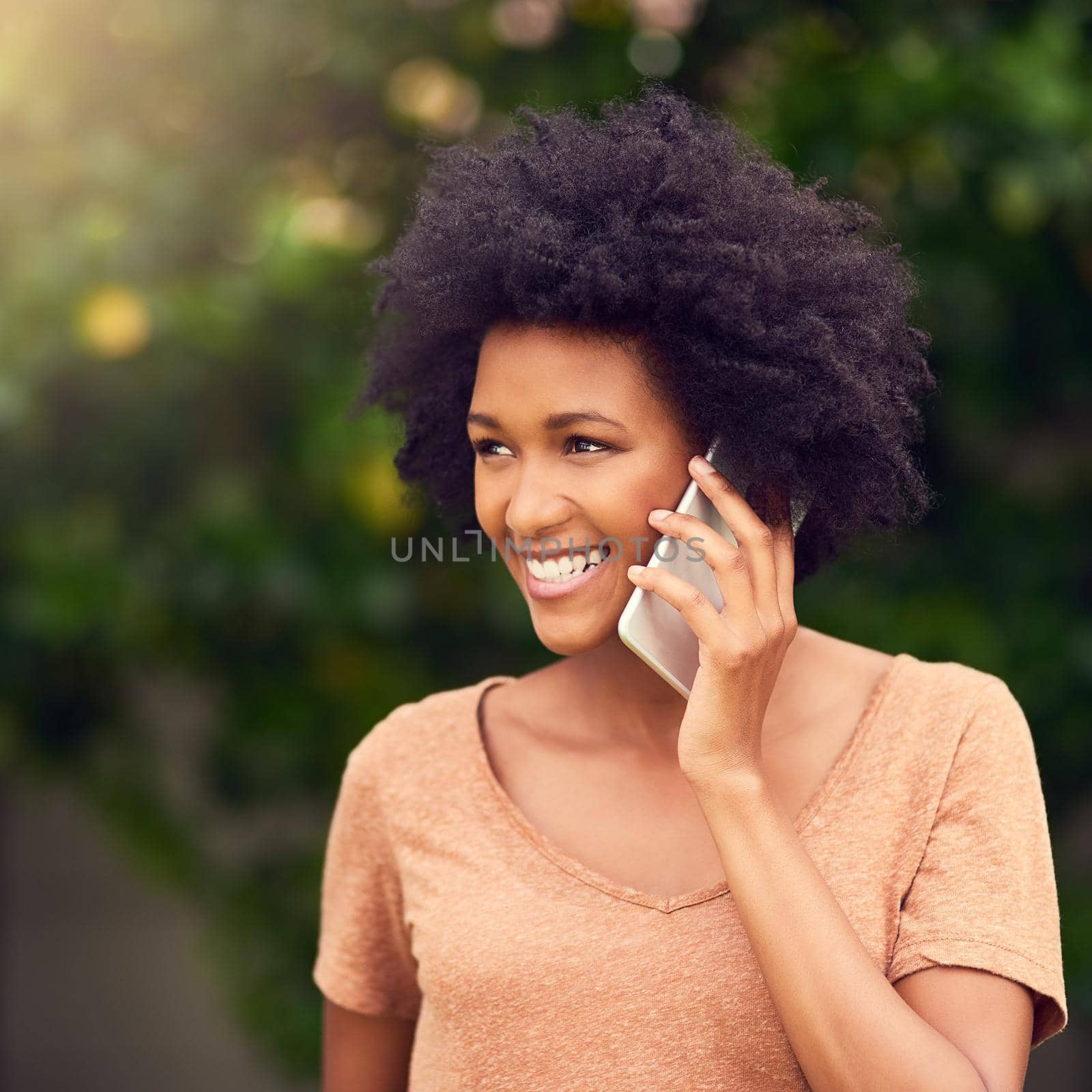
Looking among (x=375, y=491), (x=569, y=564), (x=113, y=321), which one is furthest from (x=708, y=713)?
(x=113, y=321)

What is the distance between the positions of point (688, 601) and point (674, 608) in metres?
0.13

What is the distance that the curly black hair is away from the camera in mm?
1786

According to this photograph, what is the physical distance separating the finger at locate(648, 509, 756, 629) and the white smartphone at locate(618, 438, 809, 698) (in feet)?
0.08

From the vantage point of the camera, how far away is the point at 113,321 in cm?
304

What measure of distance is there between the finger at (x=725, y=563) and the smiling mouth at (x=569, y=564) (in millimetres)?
131

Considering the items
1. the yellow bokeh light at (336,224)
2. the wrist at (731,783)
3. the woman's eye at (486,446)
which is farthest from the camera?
the yellow bokeh light at (336,224)

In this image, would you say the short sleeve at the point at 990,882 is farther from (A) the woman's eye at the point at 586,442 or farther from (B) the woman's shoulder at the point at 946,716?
(A) the woman's eye at the point at 586,442

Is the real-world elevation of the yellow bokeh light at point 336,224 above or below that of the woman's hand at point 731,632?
above

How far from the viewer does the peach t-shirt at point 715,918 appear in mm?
1708

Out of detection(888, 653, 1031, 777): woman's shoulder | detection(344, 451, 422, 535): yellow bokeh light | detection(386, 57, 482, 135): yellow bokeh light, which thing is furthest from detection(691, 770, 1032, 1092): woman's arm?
detection(386, 57, 482, 135): yellow bokeh light

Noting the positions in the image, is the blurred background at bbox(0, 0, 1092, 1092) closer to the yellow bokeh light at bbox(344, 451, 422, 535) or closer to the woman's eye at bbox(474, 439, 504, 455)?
the yellow bokeh light at bbox(344, 451, 422, 535)

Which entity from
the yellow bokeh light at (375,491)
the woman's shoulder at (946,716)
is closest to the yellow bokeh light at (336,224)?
the yellow bokeh light at (375,491)

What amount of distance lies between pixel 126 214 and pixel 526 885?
191 cm

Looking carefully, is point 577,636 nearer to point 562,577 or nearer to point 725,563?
point 562,577
